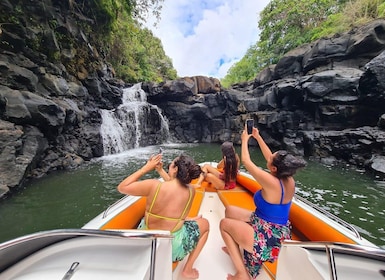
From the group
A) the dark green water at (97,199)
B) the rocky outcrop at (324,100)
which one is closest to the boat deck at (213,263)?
the dark green water at (97,199)

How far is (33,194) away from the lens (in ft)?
18.2

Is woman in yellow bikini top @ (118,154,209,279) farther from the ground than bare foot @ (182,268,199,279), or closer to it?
farther from the ground

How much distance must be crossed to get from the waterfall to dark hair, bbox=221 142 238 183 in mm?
10271

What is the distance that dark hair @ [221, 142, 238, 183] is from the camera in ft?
11.3

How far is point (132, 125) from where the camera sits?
16.1 meters

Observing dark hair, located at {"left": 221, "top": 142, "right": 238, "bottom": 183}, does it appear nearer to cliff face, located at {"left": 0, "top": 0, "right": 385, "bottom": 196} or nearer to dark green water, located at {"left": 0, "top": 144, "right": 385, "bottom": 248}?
dark green water, located at {"left": 0, "top": 144, "right": 385, "bottom": 248}

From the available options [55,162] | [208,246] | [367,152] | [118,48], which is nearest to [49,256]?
[208,246]

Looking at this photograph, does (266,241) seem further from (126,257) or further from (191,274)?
(126,257)

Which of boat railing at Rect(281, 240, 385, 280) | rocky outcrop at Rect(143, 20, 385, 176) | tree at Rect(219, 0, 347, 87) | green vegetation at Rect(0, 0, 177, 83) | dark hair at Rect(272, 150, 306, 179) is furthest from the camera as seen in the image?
tree at Rect(219, 0, 347, 87)

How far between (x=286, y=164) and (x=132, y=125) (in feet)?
51.1

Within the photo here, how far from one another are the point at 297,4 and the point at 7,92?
2697 cm

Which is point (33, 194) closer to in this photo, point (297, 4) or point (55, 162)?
point (55, 162)

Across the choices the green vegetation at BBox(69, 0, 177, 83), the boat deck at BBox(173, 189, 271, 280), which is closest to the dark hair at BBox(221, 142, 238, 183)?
the boat deck at BBox(173, 189, 271, 280)

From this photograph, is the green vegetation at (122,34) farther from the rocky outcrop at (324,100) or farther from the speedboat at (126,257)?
the speedboat at (126,257)
